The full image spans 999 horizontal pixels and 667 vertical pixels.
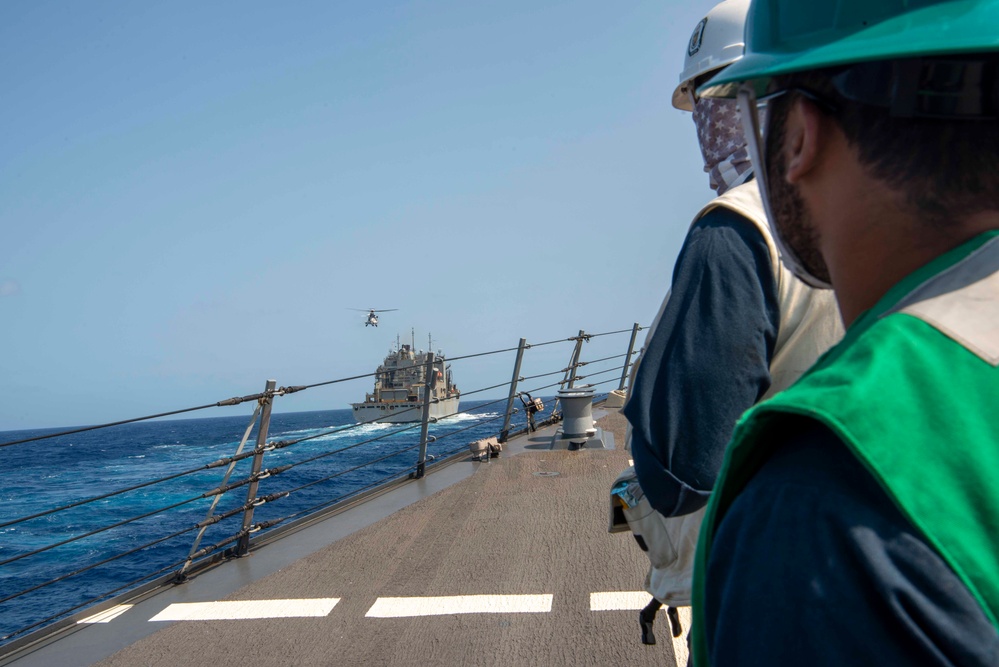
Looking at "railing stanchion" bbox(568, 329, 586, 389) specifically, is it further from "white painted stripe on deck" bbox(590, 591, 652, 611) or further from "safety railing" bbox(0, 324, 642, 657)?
"white painted stripe on deck" bbox(590, 591, 652, 611)

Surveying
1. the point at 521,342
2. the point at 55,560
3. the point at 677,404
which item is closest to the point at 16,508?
the point at 55,560

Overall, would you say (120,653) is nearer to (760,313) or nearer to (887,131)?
(760,313)

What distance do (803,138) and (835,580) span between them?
0.40 m

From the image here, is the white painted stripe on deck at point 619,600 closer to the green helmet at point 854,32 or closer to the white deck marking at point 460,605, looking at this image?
the white deck marking at point 460,605

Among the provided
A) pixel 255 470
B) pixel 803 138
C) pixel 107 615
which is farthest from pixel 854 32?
pixel 255 470

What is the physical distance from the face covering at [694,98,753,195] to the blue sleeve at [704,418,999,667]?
1158 millimetres

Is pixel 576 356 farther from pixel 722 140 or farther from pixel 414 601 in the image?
pixel 722 140

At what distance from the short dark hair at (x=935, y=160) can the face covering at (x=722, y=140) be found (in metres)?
0.95

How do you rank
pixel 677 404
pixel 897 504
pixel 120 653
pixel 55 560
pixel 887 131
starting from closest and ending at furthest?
pixel 897 504, pixel 887 131, pixel 677 404, pixel 120 653, pixel 55 560

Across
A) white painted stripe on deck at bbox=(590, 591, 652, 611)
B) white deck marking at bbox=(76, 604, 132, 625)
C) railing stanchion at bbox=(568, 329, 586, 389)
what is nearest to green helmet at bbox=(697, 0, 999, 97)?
white painted stripe on deck at bbox=(590, 591, 652, 611)

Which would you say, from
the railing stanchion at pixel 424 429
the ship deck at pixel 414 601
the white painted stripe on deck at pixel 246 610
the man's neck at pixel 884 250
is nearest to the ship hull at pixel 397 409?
the railing stanchion at pixel 424 429

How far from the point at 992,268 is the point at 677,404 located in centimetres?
75

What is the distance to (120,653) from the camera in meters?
3.06

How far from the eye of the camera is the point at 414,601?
132 inches
